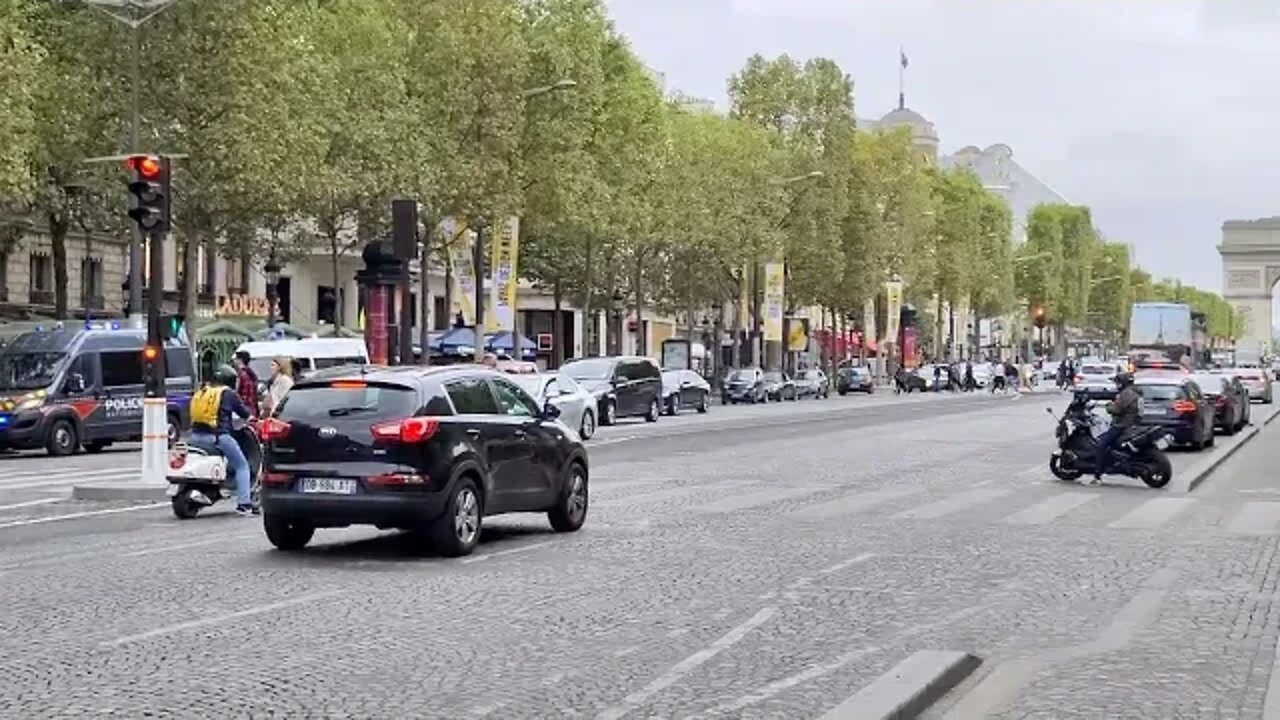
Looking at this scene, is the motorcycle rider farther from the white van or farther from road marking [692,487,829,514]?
the white van

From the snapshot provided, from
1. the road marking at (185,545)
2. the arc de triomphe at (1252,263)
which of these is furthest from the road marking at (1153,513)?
the arc de triomphe at (1252,263)

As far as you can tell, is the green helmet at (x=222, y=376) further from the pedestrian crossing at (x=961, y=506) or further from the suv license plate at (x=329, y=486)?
the suv license plate at (x=329, y=486)

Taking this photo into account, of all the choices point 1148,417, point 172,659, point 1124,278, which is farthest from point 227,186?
point 1124,278

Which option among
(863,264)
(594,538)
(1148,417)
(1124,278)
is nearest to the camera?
(594,538)

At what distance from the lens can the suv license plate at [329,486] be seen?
53.1 feet

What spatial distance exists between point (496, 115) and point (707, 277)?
30722mm

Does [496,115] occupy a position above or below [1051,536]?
above

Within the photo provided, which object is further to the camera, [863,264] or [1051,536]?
[863,264]

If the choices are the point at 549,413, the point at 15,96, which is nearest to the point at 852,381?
the point at 15,96

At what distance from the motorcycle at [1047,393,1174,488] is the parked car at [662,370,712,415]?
104 feet

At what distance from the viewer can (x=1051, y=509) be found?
75.2ft

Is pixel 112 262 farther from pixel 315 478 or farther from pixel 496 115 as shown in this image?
pixel 315 478

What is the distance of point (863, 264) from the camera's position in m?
90.2

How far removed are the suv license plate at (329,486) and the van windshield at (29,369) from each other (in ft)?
70.8
